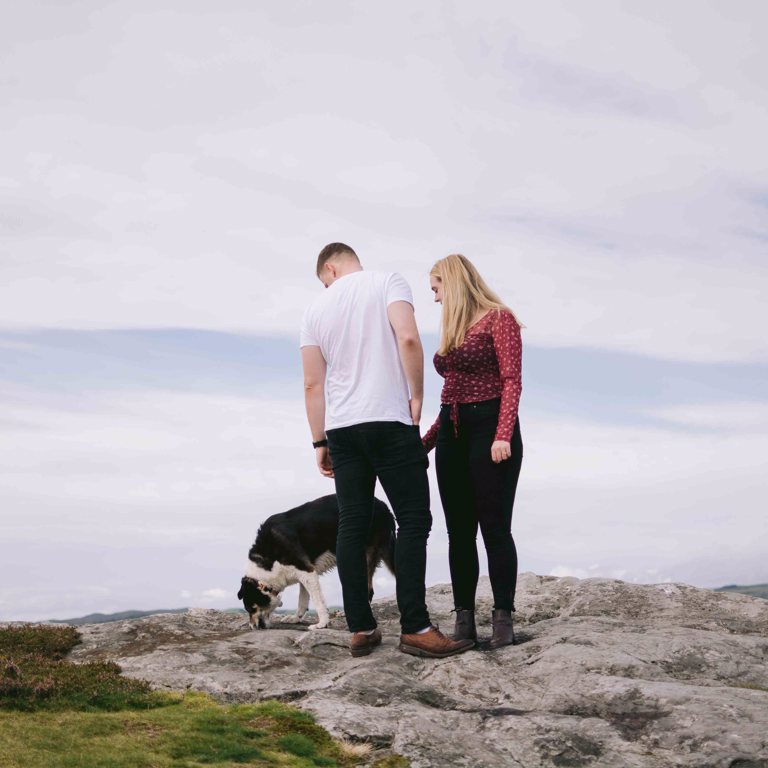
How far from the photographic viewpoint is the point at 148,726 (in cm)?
784

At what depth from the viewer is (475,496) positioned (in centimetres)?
917

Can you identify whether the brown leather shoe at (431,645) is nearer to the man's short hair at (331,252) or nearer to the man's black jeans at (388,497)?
the man's black jeans at (388,497)

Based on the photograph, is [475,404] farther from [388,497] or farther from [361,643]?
[361,643]

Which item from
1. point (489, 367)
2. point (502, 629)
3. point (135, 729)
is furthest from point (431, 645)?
point (135, 729)

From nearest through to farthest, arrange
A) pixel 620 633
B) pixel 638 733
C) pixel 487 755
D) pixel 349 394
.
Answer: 1. pixel 487 755
2. pixel 638 733
3. pixel 349 394
4. pixel 620 633

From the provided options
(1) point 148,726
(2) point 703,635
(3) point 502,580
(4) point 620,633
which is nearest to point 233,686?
(1) point 148,726

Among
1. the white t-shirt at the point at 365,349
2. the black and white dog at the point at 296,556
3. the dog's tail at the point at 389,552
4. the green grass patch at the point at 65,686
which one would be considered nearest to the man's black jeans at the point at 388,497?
the white t-shirt at the point at 365,349

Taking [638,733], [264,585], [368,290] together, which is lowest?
[638,733]

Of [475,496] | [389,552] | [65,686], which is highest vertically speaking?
[475,496]

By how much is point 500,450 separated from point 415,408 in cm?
88

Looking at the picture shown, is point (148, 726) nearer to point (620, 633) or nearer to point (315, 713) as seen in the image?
point (315, 713)

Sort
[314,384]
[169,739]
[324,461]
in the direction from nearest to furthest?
1. [169,739]
2. [314,384]
3. [324,461]

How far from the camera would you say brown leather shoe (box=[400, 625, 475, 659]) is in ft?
30.2

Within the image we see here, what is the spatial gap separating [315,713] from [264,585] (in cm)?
532
